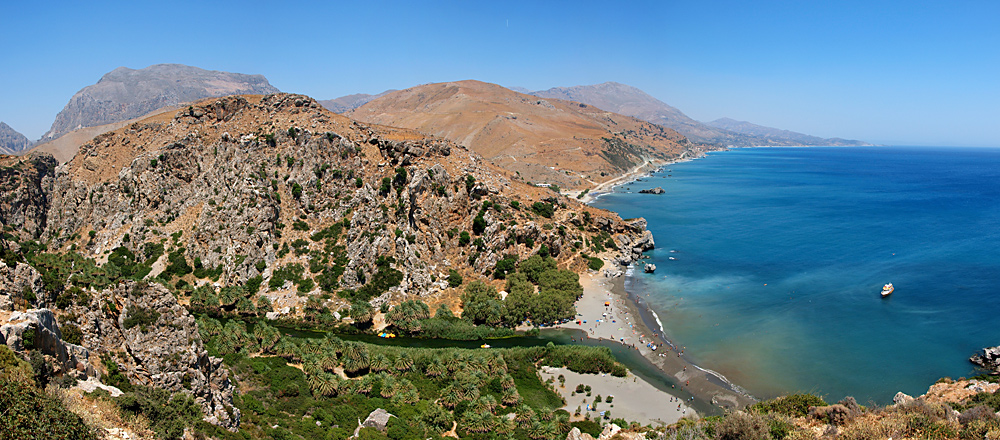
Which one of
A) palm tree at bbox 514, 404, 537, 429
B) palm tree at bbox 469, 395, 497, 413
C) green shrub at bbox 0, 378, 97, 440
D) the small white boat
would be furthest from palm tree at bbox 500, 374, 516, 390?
the small white boat

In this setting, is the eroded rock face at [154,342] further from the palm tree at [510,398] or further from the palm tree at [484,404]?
the palm tree at [510,398]

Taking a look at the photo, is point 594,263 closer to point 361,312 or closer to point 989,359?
point 361,312

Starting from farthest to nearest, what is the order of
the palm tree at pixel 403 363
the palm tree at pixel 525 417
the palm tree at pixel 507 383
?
the palm tree at pixel 403 363
the palm tree at pixel 507 383
the palm tree at pixel 525 417

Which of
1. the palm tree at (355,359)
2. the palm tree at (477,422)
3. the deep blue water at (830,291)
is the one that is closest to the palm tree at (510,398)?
the palm tree at (477,422)

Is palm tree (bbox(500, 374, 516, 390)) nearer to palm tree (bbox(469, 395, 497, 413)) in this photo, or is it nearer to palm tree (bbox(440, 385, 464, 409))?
palm tree (bbox(469, 395, 497, 413))

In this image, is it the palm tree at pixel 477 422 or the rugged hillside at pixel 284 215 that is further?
the rugged hillside at pixel 284 215

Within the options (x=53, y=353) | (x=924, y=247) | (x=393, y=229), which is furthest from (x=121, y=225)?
(x=924, y=247)

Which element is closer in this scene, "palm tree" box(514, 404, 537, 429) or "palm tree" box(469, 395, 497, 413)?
"palm tree" box(514, 404, 537, 429)
